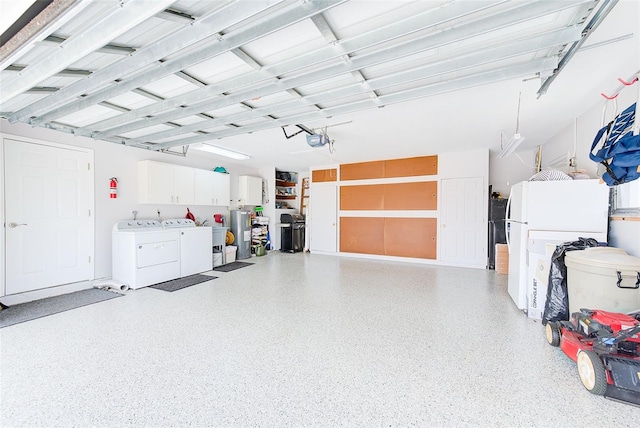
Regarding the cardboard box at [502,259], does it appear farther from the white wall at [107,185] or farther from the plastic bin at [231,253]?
the white wall at [107,185]

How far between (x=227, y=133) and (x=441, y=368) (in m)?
3.98

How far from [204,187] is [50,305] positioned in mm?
3320

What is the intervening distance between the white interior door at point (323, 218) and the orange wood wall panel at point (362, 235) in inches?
11.3

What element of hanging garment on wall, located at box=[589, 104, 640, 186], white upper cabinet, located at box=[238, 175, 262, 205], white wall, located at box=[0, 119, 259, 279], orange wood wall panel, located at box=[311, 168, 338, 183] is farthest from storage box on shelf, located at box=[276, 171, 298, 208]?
hanging garment on wall, located at box=[589, 104, 640, 186]

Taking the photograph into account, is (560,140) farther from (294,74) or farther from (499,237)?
(294,74)

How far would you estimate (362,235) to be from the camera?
23.2 feet

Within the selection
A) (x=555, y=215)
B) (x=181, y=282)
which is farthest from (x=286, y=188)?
(x=555, y=215)

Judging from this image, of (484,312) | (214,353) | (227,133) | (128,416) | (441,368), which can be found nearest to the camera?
(128,416)

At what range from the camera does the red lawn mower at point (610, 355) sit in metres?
1.64

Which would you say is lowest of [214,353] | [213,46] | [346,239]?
[214,353]

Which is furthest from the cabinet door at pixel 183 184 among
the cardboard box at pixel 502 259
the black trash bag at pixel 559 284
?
the cardboard box at pixel 502 259

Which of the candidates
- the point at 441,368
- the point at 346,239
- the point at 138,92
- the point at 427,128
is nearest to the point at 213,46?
the point at 138,92

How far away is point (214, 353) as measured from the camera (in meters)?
2.29

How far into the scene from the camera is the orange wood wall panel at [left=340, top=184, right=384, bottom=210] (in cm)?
679
